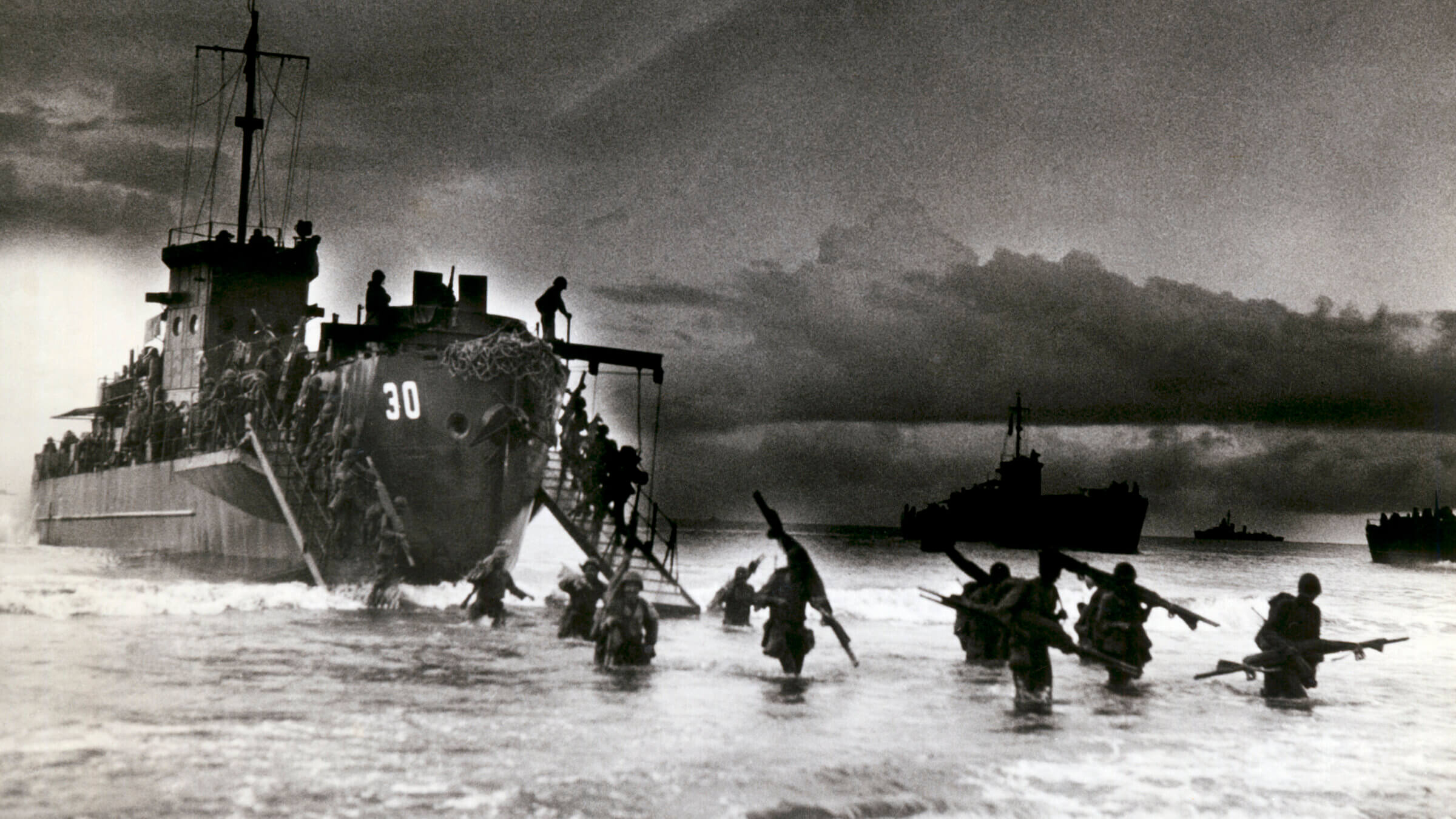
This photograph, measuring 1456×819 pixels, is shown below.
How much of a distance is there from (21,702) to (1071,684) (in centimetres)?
794

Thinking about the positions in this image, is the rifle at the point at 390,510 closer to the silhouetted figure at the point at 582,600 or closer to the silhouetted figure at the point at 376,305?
the silhouetted figure at the point at 376,305

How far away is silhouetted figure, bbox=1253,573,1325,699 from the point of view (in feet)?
29.0

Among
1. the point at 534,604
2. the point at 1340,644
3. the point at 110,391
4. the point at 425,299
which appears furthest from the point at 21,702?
the point at 110,391

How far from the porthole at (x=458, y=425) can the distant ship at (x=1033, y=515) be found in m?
5.25

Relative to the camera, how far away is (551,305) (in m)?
11.5

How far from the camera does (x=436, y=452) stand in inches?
515

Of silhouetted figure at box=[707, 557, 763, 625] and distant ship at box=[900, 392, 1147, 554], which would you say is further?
distant ship at box=[900, 392, 1147, 554]

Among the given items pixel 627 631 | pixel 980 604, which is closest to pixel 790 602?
pixel 627 631

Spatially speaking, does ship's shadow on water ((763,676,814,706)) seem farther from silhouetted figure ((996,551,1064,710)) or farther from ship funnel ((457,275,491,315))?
ship funnel ((457,275,491,315))

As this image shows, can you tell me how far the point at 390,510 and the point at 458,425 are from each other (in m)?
1.24

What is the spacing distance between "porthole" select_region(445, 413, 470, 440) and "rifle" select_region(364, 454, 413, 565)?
93cm

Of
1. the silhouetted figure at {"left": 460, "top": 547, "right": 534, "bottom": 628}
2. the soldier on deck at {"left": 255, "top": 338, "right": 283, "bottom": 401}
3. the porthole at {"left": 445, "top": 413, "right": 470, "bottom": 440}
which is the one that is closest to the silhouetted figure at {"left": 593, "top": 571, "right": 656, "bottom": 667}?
the silhouetted figure at {"left": 460, "top": 547, "right": 534, "bottom": 628}

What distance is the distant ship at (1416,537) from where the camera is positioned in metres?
13.5

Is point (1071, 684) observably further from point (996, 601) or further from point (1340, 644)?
point (1340, 644)
